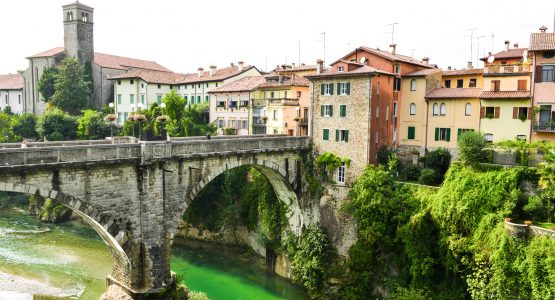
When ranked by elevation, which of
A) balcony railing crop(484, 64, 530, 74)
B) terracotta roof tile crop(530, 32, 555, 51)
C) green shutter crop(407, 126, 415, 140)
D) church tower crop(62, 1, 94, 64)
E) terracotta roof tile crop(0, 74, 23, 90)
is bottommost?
green shutter crop(407, 126, 415, 140)

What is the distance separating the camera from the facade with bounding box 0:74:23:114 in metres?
77.6

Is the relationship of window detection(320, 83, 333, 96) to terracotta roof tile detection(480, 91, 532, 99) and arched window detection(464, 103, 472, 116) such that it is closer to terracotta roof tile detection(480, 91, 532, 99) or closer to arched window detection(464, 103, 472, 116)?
arched window detection(464, 103, 472, 116)

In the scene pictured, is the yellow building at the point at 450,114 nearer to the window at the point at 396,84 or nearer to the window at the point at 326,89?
the window at the point at 396,84

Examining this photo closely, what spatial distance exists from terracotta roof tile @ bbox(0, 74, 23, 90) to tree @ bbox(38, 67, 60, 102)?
12619mm

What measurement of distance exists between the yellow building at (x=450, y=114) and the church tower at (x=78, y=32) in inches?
2231

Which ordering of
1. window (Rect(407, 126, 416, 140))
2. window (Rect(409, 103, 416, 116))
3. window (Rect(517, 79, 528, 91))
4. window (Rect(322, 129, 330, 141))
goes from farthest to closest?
window (Rect(407, 126, 416, 140)), window (Rect(409, 103, 416, 116)), window (Rect(322, 129, 330, 141)), window (Rect(517, 79, 528, 91))

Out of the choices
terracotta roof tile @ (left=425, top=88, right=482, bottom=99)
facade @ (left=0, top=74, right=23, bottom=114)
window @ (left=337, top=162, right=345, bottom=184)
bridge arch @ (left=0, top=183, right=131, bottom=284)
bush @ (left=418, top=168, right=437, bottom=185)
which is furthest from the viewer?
facade @ (left=0, top=74, right=23, bottom=114)

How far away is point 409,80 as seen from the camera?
3519 cm

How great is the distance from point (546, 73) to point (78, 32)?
6562 cm

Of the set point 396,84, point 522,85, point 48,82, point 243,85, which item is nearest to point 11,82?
point 48,82

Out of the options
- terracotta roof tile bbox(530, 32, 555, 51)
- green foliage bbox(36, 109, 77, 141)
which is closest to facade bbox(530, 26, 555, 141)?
terracotta roof tile bbox(530, 32, 555, 51)

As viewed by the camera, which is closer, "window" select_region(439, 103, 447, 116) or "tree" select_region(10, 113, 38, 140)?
"window" select_region(439, 103, 447, 116)

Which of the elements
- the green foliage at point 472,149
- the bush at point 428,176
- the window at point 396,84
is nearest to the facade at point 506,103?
the green foliage at point 472,149

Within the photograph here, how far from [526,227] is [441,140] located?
499 inches
